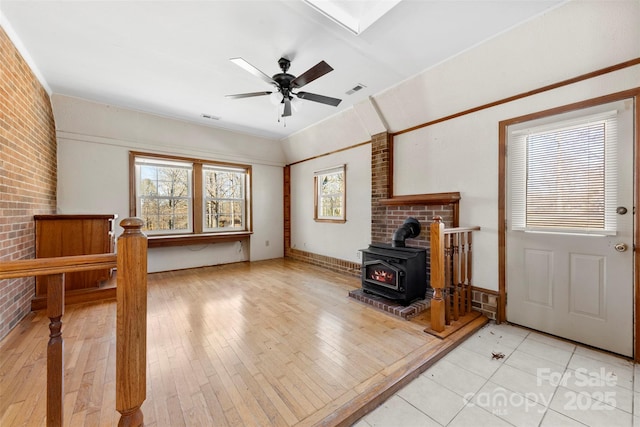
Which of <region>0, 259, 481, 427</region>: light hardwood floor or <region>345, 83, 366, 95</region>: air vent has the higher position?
<region>345, 83, 366, 95</region>: air vent

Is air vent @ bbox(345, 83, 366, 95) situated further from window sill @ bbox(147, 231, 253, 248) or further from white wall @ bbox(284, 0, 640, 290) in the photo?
window sill @ bbox(147, 231, 253, 248)

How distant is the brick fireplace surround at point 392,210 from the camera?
305cm

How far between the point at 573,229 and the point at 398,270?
1695 mm

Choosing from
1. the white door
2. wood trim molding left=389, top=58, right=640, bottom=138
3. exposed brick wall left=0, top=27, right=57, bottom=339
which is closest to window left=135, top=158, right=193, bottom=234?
exposed brick wall left=0, top=27, right=57, bottom=339

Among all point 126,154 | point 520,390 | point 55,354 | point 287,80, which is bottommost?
point 520,390

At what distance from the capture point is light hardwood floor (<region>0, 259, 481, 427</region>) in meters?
1.55

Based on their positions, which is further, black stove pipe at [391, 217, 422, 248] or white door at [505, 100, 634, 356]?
black stove pipe at [391, 217, 422, 248]

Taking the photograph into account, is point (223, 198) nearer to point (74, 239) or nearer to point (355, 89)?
point (74, 239)

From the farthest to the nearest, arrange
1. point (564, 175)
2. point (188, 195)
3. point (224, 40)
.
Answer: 1. point (188, 195)
2. point (224, 40)
3. point (564, 175)

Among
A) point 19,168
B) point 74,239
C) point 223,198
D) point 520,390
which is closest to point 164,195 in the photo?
point 223,198

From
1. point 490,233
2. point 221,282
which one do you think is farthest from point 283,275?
point 490,233

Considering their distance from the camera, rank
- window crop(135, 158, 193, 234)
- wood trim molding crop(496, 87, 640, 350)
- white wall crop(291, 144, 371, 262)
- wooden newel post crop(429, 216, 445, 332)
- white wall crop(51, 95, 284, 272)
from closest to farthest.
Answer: wood trim molding crop(496, 87, 640, 350) → wooden newel post crop(429, 216, 445, 332) → white wall crop(51, 95, 284, 272) → white wall crop(291, 144, 371, 262) → window crop(135, 158, 193, 234)

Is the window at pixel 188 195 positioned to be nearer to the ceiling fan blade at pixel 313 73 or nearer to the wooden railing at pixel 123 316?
the ceiling fan blade at pixel 313 73

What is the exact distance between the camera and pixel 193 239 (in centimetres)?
506
